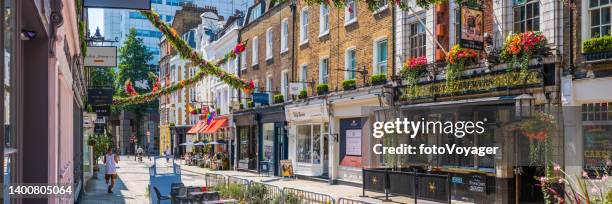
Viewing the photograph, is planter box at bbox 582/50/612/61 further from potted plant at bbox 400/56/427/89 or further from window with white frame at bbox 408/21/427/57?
window with white frame at bbox 408/21/427/57

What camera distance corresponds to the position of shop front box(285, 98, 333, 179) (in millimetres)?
25828

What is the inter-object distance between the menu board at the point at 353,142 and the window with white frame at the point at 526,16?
875 centimetres

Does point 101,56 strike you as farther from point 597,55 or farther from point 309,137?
point 597,55

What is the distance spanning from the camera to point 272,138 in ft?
105

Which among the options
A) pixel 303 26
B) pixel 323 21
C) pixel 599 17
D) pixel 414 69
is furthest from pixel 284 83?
pixel 599 17

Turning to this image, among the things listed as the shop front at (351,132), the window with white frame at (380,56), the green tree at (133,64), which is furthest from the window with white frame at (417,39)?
the green tree at (133,64)

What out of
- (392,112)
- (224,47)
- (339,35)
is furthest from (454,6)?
(224,47)

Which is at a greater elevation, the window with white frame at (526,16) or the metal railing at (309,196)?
the window with white frame at (526,16)

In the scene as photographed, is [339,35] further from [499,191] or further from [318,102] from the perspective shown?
[499,191]

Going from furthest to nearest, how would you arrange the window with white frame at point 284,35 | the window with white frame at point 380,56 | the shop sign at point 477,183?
1. the window with white frame at point 284,35
2. the window with white frame at point 380,56
3. the shop sign at point 477,183

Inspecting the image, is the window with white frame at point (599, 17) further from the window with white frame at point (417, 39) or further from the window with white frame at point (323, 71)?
the window with white frame at point (323, 71)

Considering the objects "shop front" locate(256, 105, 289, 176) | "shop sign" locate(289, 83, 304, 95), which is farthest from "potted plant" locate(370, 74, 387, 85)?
"shop front" locate(256, 105, 289, 176)

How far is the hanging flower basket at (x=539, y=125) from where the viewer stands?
1383 centimetres

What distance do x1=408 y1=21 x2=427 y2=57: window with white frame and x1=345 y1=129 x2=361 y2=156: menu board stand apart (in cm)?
445
